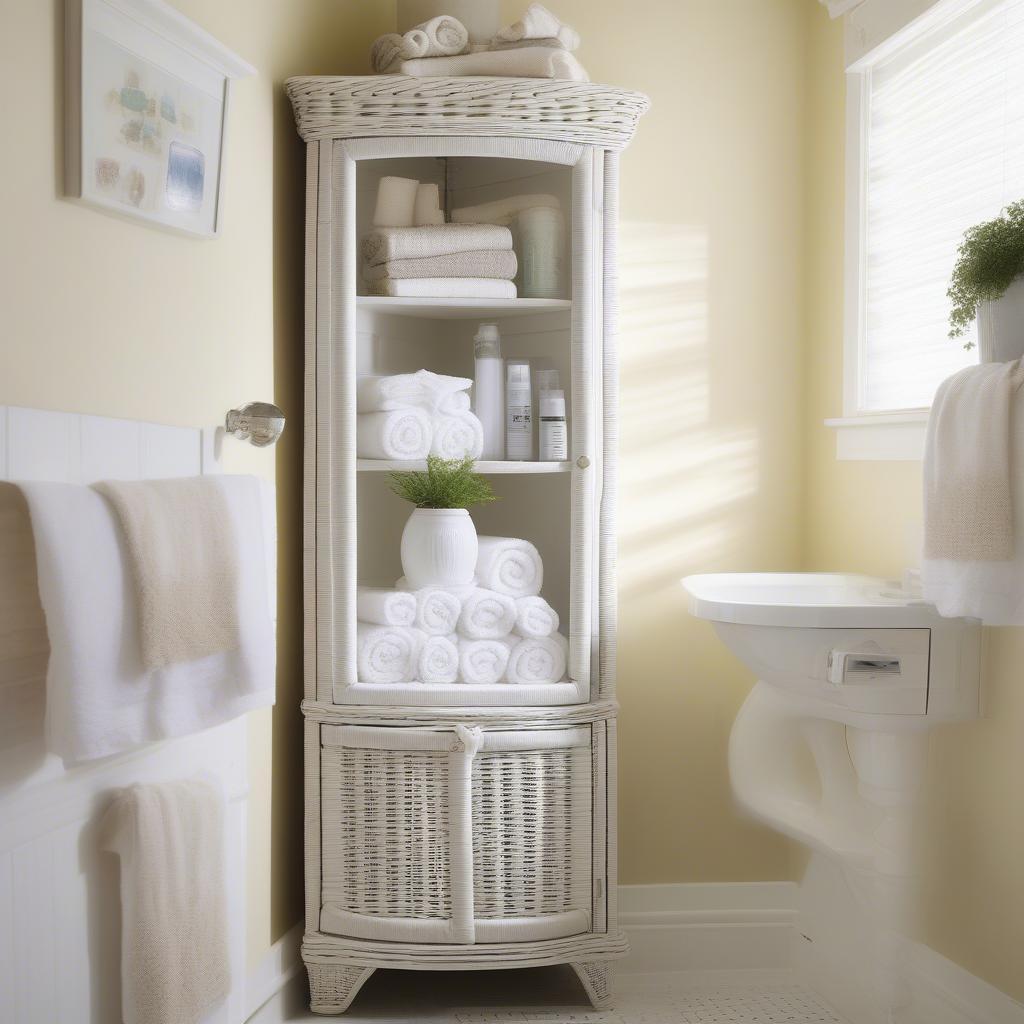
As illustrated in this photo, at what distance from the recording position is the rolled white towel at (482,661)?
1.95m

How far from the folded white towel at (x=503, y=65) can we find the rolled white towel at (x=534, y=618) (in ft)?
3.24

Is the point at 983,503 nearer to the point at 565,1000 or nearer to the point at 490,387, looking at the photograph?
the point at 490,387

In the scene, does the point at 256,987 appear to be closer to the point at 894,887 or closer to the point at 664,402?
the point at 894,887

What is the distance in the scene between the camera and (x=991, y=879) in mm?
1738

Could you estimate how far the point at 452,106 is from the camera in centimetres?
189

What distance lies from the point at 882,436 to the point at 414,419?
36.0 inches

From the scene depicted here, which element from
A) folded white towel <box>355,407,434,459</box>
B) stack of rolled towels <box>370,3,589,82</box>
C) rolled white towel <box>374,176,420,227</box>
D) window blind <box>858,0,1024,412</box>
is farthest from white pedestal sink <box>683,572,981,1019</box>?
stack of rolled towels <box>370,3,589,82</box>

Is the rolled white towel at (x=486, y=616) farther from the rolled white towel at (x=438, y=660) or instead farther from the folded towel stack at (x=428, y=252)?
the folded towel stack at (x=428, y=252)

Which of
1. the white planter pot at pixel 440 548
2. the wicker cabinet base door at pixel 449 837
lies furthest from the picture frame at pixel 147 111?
the wicker cabinet base door at pixel 449 837

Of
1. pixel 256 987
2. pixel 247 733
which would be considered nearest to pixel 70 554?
pixel 247 733

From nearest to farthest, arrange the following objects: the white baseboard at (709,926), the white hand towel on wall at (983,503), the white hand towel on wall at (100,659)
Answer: the white hand towel on wall at (100,659), the white hand towel on wall at (983,503), the white baseboard at (709,926)

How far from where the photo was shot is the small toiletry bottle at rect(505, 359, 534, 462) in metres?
2.05

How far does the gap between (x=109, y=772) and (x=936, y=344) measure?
1589 millimetres

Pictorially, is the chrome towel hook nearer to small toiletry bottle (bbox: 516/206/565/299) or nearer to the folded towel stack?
the folded towel stack
